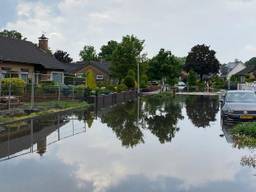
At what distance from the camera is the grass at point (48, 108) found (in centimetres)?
1939

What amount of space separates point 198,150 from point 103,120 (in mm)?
9609

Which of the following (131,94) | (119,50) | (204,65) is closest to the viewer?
(131,94)

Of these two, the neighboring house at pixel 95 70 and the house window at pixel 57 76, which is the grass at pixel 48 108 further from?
the neighboring house at pixel 95 70

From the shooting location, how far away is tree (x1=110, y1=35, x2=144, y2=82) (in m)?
61.6

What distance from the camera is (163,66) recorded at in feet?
249

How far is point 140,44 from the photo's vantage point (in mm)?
62188

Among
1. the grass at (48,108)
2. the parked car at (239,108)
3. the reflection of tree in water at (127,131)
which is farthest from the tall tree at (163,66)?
the reflection of tree in water at (127,131)

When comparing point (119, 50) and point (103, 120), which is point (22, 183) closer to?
point (103, 120)

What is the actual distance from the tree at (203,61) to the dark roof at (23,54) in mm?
61680

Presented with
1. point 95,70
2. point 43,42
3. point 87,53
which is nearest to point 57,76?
point 43,42

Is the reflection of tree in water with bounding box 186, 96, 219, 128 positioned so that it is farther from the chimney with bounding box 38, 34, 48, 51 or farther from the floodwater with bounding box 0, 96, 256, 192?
the chimney with bounding box 38, 34, 48, 51

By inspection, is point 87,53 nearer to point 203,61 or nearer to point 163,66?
point 203,61

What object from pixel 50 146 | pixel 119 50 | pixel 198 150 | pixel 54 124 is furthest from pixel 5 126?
pixel 119 50

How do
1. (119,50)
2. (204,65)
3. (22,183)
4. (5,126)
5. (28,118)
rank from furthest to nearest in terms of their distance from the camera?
1. (204,65)
2. (119,50)
3. (28,118)
4. (5,126)
5. (22,183)
